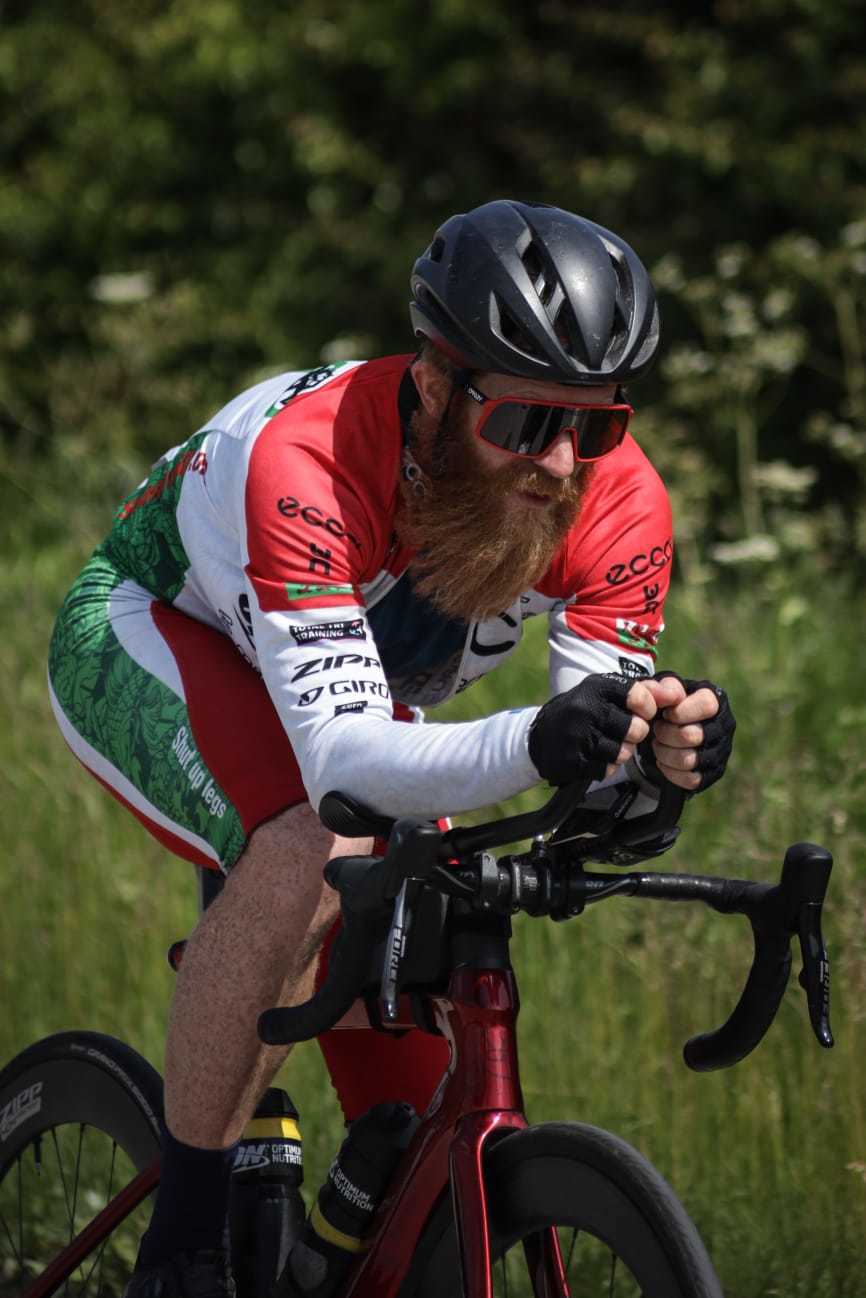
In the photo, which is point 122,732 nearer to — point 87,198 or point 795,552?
point 795,552

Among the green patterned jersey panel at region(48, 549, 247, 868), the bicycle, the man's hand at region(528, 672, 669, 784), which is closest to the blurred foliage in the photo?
the green patterned jersey panel at region(48, 549, 247, 868)

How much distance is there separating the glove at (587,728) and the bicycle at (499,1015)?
3 centimetres

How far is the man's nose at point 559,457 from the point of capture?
2924 mm

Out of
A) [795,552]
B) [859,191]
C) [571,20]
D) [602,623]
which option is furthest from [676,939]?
[571,20]

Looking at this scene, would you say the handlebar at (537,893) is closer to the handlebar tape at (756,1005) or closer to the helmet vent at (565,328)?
the handlebar tape at (756,1005)

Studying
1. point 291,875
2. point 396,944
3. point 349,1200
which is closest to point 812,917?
point 396,944

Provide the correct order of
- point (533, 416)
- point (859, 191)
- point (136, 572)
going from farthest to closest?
point (859, 191) → point (136, 572) → point (533, 416)

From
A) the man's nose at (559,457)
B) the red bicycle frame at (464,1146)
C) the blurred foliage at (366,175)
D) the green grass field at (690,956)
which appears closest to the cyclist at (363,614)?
the man's nose at (559,457)

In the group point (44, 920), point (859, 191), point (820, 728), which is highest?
point (859, 191)

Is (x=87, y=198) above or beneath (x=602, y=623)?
above

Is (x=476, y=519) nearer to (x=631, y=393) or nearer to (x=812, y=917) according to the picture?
(x=812, y=917)

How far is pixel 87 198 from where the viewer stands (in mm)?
11203

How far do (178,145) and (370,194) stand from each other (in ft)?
3.68

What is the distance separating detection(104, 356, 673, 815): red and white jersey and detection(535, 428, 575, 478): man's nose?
0.57 ft
